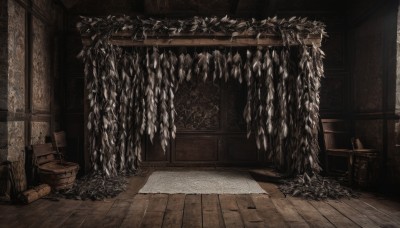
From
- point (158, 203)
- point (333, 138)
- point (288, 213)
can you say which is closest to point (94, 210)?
point (158, 203)

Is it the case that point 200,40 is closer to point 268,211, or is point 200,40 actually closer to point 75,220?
point 268,211

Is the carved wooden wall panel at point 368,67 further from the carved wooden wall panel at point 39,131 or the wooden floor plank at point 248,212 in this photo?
the carved wooden wall panel at point 39,131

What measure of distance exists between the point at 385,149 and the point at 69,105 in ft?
17.3

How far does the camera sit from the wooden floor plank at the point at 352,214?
115 inches

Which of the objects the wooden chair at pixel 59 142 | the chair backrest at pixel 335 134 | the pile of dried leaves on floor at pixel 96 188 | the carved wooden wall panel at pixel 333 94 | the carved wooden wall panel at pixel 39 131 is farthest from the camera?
the carved wooden wall panel at pixel 333 94

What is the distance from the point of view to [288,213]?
3.23 meters

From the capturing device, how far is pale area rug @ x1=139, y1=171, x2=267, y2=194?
4070mm

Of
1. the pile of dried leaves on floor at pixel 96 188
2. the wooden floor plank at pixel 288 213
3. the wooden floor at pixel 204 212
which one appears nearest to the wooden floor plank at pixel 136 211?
the wooden floor at pixel 204 212

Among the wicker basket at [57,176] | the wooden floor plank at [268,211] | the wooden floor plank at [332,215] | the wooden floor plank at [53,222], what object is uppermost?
the wicker basket at [57,176]

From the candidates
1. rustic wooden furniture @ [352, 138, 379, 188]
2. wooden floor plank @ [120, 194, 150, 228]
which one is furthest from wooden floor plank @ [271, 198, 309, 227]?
wooden floor plank @ [120, 194, 150, 228]

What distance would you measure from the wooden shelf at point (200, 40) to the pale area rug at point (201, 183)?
1984 millimetres

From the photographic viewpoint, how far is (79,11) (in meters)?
5.76

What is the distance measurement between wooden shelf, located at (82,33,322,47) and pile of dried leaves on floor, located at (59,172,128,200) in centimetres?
189

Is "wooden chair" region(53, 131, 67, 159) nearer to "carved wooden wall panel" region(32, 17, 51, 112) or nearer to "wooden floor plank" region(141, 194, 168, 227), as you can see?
"carved wooden wall panel" region(32, 17, 51, 112)
